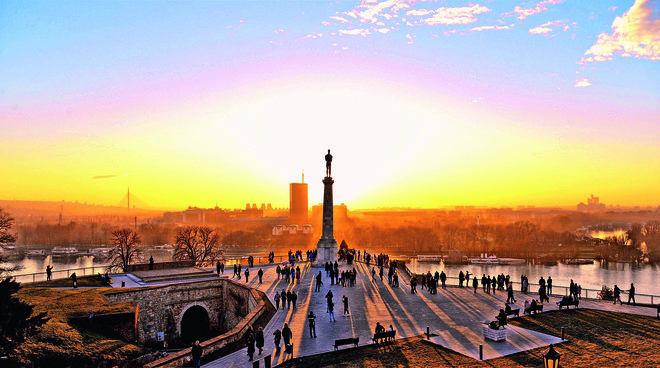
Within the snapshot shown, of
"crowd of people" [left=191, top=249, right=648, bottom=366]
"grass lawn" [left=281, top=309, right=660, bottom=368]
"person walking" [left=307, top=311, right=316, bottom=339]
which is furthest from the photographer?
"person walking" [left=307, top=311, right=316, bottom=339]

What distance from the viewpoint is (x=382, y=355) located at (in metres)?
14.6

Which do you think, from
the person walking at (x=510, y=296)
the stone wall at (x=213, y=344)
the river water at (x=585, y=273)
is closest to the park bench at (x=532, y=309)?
the person walking at (x=510, y=296)

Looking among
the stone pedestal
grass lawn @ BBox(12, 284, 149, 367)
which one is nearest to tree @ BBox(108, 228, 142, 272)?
grass lawn @ BBox(12, 284, 149, 367)

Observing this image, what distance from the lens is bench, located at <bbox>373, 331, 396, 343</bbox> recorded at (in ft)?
51.0

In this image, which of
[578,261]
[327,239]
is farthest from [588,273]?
[327,239]

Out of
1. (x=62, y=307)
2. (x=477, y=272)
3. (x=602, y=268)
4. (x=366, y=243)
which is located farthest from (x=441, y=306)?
(x=366, y=243)

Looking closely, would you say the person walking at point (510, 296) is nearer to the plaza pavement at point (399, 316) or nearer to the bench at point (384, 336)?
the plaza pavement at point (399, 316)

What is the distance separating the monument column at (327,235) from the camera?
122 ft

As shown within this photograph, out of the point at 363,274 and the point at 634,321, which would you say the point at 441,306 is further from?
the point at 363,274

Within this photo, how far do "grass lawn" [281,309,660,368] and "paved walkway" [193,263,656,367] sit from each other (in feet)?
1.97

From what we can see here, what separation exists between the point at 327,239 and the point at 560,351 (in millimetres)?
24301

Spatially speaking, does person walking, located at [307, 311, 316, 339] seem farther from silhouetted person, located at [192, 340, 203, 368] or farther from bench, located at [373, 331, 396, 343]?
silhouetted person, located at [192, 340, 203, 368]

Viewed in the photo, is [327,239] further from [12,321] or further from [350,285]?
[12,321]

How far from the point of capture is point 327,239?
3744 cm
